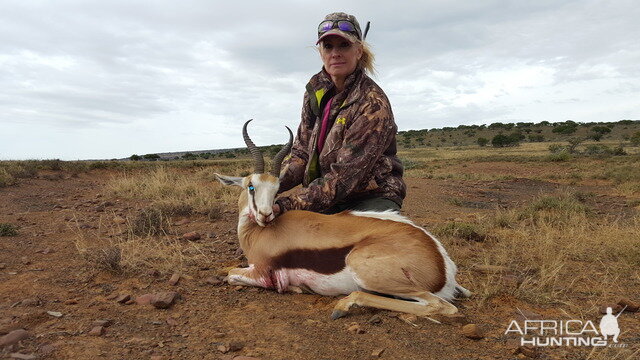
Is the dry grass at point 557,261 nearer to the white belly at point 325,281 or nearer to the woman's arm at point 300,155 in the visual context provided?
the white belly at point 325,281

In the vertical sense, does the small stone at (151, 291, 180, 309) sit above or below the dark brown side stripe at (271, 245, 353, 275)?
below

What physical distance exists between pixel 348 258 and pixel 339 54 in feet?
8.36

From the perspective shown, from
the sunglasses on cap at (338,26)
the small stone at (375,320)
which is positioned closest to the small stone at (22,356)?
the small stone at (375,320)

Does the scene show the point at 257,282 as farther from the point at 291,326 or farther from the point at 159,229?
the point at 159,229

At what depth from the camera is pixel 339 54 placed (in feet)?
17.1

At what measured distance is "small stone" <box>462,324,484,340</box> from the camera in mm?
3354

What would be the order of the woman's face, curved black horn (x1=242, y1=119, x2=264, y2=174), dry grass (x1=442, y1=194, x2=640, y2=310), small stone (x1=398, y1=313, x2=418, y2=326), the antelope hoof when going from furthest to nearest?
the woman's face, curved black horn (x1=242, y1=119, x2=264, y2=174), dry grass (x1=442, y1=194, x2=640, y2=310), the antelope hoof, small stone (x1=398, y1=313, x2=418, y2=326)

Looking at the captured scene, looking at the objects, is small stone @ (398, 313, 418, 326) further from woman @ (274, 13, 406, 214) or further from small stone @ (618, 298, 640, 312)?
small stone @ (618, 298, 640, 312)

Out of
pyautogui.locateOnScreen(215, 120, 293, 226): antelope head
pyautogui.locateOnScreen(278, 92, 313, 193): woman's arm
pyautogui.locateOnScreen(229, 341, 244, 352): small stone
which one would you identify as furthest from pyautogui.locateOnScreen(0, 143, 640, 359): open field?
pyautogui.locateOnScreen(278, 92, 313, 193): woman's arm

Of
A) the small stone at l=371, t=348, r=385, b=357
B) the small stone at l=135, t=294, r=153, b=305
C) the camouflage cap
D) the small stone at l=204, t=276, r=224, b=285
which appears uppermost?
the camouflage cap

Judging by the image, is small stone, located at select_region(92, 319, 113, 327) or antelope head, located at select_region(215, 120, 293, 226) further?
antelope head, located at select_region(215, 120, 293, 226)

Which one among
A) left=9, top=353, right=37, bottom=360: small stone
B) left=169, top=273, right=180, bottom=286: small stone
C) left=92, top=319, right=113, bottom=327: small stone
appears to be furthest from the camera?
left=169, top=273, right=180, bottom=286: small stone

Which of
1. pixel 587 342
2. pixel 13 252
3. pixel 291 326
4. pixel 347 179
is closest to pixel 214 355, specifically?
pixel 291 326

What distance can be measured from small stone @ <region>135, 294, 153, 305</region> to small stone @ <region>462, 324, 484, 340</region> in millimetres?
2762
